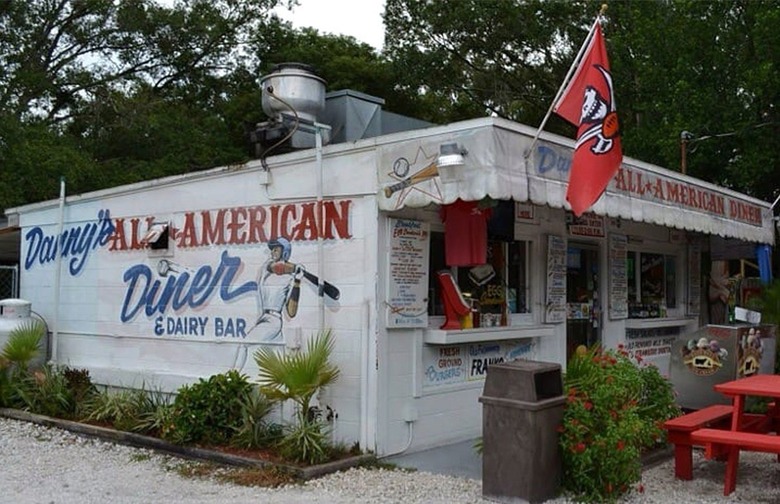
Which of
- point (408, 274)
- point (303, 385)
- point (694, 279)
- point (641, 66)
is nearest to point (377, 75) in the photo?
point (641, 66)

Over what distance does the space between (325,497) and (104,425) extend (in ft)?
11.8

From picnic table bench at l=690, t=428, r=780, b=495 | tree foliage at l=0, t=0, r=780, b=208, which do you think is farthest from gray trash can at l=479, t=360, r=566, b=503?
tree foliage at l=0, t=0, r=780, b=208

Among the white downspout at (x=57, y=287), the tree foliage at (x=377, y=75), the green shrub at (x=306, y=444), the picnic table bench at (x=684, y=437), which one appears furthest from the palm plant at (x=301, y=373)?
the tree foliage at (x=377, y=75)

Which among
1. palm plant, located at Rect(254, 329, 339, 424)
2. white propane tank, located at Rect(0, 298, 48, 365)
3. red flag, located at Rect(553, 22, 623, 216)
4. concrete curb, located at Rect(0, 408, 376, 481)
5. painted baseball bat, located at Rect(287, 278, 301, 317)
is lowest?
concrete curb, located at Rect(0, 408, 376, 481)

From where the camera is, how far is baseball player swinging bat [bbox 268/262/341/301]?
7.25 meters

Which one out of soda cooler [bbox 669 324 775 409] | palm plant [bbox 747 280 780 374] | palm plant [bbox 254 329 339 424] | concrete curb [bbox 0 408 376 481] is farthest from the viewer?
palm plant [bbox 747 280 780 374]

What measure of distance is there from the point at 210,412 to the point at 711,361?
5660 millimetres

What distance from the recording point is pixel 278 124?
8.20m

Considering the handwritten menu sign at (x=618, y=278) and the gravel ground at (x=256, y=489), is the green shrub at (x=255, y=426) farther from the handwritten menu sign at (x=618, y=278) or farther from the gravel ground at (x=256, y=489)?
the handwritten menu sign at (x=618, y=278)

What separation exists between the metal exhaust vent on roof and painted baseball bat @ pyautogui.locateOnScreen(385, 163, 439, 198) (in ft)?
5.21

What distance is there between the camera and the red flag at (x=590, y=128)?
6.62 m

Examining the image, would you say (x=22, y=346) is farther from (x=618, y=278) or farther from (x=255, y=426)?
(x=618, y=278)

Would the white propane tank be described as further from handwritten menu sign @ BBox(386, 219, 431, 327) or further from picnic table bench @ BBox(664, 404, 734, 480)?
picnic table bench @ BBox(664, 404, 734, 480)

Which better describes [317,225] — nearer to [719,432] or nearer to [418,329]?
[418,329]
